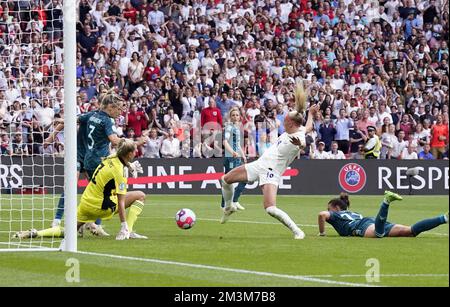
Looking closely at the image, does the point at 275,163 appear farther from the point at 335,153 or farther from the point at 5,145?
the point at 335,153

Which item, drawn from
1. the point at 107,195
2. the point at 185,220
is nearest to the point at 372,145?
the point at 185,220

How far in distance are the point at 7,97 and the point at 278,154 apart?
7568 mm

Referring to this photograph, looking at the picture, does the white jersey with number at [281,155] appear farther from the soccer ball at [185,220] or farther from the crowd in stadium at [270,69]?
the crowd in stadium at [270,69]

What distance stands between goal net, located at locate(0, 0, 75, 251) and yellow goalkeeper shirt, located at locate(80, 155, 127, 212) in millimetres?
774

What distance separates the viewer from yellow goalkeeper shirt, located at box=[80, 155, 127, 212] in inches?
617

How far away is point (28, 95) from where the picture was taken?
23828 mm

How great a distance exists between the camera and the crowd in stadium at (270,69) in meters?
33.5

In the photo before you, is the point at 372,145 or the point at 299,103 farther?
the point at 372,145

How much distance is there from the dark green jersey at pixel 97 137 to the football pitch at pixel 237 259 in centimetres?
121

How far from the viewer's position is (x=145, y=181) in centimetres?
3234

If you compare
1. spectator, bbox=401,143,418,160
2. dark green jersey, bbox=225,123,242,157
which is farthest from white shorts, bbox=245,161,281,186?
spectator, bbox=401,143,418,160

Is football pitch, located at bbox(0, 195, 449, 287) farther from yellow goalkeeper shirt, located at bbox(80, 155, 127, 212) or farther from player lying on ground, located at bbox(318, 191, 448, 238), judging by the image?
yellow goalkeeper shirt, located at bbox(80, 155, 127, 212)

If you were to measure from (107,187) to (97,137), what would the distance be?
112cm
